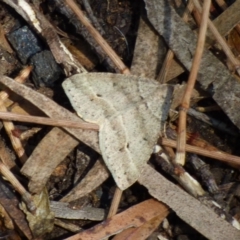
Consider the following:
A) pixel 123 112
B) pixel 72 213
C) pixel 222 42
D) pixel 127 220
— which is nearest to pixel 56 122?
pixel 123 112

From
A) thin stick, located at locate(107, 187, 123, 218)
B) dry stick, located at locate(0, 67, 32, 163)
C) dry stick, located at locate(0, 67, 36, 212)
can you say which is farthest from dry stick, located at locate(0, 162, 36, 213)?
thin stick, located at locate(107, 187, 123, 218)

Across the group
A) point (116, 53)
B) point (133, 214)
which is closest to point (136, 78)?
point (116, 53)

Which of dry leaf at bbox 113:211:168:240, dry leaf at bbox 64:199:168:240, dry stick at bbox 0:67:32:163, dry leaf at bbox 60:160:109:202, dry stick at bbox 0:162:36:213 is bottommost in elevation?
dry leaf at bbox 113:211:168:240

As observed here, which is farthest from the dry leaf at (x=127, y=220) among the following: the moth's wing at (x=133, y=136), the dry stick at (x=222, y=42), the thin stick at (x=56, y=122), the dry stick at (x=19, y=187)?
the dry stick at (x=222, y=42)

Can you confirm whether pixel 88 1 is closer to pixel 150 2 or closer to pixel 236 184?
pixel 150 2

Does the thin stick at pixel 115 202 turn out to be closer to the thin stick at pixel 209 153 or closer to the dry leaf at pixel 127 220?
the dry leaf at pixel 127 220

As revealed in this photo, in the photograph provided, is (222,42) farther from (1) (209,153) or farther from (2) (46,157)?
(2) (46,157)

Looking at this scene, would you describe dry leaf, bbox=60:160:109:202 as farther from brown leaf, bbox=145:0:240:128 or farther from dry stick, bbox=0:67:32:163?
brown leaf, bbox=145:0:240:128
